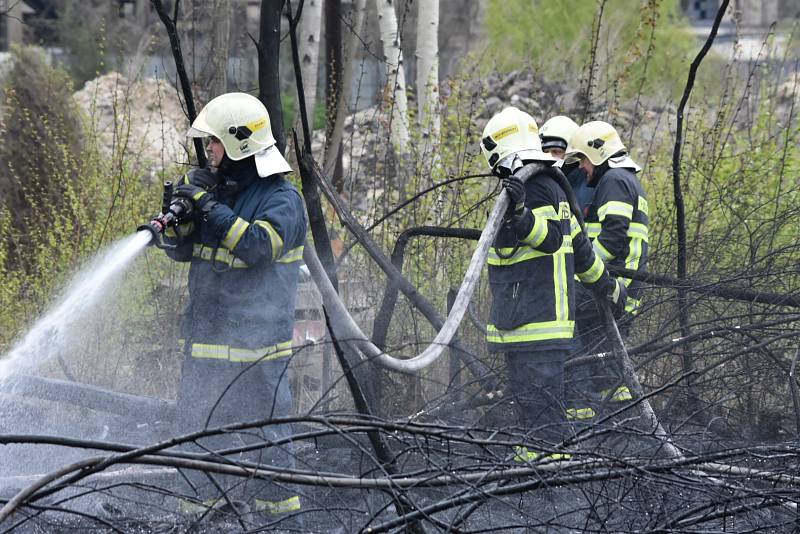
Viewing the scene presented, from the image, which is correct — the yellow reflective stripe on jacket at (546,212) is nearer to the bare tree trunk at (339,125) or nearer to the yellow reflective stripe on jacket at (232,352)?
the yellow reflective stripe on jacket at (232,352)

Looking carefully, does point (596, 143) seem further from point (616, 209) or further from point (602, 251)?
point (602, 251)

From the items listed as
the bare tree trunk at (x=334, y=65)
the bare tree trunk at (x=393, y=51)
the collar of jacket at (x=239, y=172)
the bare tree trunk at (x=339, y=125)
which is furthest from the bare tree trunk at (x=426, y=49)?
the collar of jacket at (x=239, y=172)

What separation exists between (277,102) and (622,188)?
219 cm

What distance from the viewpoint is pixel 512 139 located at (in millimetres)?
4832

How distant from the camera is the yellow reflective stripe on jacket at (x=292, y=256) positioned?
4.32 m

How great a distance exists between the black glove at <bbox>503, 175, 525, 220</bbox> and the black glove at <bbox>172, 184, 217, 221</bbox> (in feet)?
4.29

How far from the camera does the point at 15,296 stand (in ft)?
23.4

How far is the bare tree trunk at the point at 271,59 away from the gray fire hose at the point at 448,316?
2.60ft

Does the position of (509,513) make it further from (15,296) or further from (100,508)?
(15,296)

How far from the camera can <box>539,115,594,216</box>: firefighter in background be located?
6004 mm

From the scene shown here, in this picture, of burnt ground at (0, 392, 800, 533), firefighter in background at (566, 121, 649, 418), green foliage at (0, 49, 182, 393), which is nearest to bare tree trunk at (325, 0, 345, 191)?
green foliage at (0, 49, 182, 393)

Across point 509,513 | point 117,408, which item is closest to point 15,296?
point 117,408

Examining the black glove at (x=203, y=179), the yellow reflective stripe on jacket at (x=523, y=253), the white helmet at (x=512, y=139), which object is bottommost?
the yellow reflective stripe on jacket at (x=523, y=253)

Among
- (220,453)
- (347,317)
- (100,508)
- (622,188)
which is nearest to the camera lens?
(220,453)
